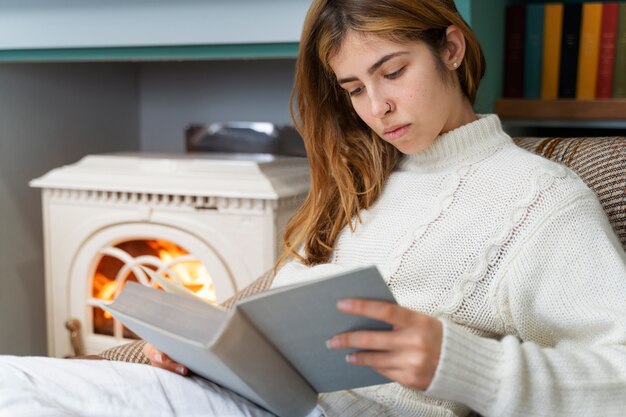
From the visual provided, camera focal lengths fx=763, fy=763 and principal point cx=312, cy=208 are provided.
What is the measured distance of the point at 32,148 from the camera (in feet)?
6.72

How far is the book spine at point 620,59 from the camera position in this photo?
1640 mm

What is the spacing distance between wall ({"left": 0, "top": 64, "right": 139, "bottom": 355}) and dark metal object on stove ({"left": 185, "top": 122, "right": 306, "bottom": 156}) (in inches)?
11.7

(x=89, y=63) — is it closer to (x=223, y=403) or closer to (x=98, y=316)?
(x=98, y=316)

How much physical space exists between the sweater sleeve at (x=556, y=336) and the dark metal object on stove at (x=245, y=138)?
125 cm

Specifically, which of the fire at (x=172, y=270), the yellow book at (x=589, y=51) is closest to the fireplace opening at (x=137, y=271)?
the fire at (x=172, y=270)

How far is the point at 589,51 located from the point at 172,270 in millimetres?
1043

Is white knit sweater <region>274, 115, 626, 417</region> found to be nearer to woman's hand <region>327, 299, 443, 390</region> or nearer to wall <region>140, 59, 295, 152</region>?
woman's hand <region>327, 299, 443, 390</region>

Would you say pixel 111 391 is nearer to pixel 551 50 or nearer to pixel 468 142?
pixel 468 142

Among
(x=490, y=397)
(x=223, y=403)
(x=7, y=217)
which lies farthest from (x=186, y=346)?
(x=7, y=217)

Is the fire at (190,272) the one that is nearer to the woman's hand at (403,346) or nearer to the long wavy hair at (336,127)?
the long wavy hair at (336,127)

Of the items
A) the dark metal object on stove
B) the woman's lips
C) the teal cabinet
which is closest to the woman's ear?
the woman's lips

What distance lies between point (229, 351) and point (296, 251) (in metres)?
0.50

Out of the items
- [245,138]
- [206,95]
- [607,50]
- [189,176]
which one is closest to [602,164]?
[607,50]

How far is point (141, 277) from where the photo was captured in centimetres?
175
